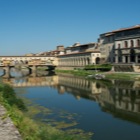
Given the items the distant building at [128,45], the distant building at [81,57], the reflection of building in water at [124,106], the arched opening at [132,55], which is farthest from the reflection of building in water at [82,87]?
the distant building at [81,57]

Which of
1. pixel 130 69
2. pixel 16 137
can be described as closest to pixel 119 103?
pixel 16 137

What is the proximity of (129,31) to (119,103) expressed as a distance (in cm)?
4224

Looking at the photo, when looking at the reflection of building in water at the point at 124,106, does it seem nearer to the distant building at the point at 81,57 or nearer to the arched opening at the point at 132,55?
the arched opening at the point at 132,55

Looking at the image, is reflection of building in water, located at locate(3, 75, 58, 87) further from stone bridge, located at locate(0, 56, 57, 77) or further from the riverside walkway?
the riverside walkway

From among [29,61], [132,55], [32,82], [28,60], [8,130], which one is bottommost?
[32,82]

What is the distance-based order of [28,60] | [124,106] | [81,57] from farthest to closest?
[28,60]
[81,57]
[124,106]

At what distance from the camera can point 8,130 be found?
45.6ft

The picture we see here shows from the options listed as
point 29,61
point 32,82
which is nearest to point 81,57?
point 29,61

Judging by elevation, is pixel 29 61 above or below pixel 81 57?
below

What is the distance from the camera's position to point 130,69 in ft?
216

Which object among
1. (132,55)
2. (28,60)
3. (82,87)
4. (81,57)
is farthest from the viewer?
(28,60)

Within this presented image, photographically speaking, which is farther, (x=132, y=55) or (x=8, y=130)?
(x=132, y=55)

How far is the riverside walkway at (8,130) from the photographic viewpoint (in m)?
12.8

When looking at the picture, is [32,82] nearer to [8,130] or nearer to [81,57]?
[81,57]
